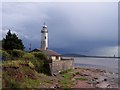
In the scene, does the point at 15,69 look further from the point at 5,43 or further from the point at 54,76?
the point at 5,43

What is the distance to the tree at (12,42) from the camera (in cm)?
4194

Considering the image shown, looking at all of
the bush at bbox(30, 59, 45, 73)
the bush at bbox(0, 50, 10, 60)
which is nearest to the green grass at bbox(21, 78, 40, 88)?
the bush at bbox(0, 50, 10, 60)

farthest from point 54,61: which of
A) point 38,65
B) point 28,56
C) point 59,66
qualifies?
point 28,56

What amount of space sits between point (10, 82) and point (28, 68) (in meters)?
6.07

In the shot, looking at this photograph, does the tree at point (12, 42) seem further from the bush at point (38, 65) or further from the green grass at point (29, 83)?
the green grass at point (29, 83)

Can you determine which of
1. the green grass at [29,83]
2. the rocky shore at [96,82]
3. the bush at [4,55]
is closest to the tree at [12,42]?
the bush at [4,55]

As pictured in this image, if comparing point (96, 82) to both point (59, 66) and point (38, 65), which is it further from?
point (38, 65)

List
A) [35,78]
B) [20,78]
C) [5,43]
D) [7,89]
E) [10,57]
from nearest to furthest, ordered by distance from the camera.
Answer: [7,89] < [20,78] < [35,78] < [10,57] < [5,43]

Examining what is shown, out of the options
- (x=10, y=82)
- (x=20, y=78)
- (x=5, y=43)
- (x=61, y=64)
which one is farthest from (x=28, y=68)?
(x=5, y=43)

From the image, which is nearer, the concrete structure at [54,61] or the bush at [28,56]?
the bush at [28,56]

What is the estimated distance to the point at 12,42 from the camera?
4234 cm

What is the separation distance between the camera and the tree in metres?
41.9

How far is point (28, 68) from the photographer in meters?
30.3

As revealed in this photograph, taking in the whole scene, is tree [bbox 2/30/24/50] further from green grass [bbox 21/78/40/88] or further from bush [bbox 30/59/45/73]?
green grass [bbox 21/78/40/88]
